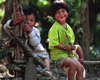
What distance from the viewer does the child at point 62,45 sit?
325 cm

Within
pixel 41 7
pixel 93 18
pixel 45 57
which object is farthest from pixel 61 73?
pixel 93 18

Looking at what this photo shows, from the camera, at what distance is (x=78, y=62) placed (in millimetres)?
3283

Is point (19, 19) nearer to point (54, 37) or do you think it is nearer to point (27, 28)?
point (27, 28)

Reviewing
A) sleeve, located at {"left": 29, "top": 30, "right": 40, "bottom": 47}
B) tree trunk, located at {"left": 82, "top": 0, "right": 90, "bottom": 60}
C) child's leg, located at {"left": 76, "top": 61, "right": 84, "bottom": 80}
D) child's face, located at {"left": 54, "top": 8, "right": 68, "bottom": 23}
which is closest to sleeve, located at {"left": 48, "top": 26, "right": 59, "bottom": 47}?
child's face, located at {"left": 54, "top": 8, "right": 68, "bottom": 23}

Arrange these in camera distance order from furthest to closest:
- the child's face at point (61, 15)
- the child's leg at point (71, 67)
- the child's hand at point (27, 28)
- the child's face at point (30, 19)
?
the child's face at point (30, 19) → the child's face at point (61, 15) → the child's hand at point (27, 28) → the child's leg at point (71, 67)

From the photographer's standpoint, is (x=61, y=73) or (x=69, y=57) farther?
(x=61, y=73)

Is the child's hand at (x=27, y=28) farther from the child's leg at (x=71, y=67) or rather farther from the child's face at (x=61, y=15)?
the child's leg at (x=71, y=67)

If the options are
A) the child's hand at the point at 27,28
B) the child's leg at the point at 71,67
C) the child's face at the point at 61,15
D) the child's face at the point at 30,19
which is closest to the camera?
the child's leg at the point at 71,67

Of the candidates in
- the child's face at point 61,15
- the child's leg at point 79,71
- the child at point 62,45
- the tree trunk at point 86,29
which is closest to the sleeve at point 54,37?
the child at point 62,45

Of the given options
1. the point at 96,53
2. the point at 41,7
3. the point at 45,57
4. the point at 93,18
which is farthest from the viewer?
the point at 93,18

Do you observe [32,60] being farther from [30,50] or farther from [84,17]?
[84,17]

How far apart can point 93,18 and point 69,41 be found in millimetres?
8510

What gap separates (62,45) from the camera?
3275mm

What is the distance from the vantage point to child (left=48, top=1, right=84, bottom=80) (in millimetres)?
3246
